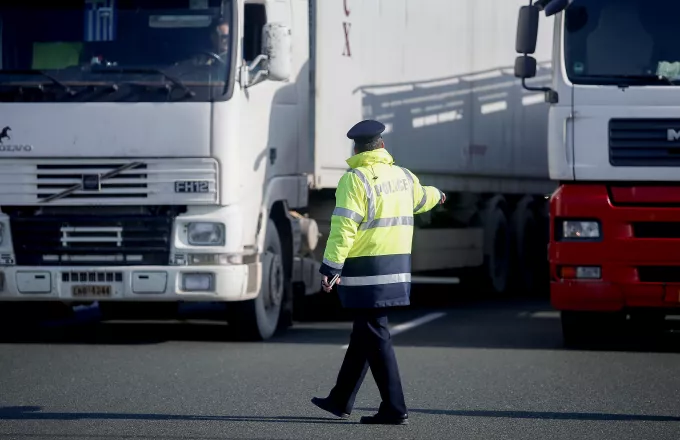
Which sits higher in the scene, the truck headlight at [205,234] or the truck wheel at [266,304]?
the truck headlight at [205,234]

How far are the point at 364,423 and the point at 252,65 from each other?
4.53 m

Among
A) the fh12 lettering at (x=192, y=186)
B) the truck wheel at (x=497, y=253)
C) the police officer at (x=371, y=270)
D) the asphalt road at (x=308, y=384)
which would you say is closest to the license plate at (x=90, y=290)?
the asphalt road at (x=308, y=384)

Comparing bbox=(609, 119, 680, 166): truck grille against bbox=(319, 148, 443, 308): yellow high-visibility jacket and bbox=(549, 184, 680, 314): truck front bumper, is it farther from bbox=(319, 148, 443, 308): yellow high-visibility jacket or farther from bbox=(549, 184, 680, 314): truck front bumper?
bbox=(319, 148, 443, 308): yellow high-visibility jacket

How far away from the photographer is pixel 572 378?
10.6 m

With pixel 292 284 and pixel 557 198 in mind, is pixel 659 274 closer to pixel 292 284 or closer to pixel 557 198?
pixel 557 198

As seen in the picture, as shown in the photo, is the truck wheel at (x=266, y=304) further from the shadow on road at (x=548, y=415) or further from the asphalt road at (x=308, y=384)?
the shadow on road at (x=548, y=415)

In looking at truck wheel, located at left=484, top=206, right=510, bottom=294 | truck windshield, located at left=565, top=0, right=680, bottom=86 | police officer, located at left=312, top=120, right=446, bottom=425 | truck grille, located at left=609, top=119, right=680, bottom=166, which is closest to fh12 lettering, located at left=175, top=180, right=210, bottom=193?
truck windshield, located at left=565, top=0, right=680, bottom=86

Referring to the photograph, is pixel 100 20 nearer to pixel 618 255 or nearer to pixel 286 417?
pixel 618 255

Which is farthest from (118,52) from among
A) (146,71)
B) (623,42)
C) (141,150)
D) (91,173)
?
(623,42)

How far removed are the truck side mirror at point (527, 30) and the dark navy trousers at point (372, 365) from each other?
15.2 feet

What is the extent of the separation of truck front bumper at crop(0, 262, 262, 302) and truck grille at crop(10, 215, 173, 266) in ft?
0.33

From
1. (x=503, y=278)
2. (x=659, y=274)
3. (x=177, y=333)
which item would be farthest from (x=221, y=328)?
(x=503, y=278)

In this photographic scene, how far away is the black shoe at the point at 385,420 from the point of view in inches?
324

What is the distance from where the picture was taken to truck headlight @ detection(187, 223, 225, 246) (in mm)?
12242
